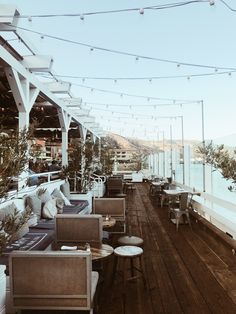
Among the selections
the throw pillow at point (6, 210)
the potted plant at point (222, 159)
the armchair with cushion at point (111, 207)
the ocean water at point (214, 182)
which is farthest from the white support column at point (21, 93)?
the ocean water at point (214, 182)

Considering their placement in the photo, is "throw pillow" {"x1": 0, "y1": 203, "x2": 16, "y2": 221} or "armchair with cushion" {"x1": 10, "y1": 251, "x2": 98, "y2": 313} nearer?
"armchair with cushion" {"x1": 10, "y1": 251, "x2": 98, "y2": 313}

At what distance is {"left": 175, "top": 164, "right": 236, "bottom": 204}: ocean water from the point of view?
5.66m

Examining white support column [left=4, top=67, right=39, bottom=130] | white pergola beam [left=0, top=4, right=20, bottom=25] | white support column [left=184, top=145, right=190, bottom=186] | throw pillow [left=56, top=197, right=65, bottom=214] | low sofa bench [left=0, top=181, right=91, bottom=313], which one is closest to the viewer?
low sofa bench [left=0, top=181, right=91, bottom=313]

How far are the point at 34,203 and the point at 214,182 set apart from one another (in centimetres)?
408

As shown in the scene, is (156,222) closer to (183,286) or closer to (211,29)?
(183,286)

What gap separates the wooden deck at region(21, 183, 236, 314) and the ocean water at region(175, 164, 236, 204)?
88 cm

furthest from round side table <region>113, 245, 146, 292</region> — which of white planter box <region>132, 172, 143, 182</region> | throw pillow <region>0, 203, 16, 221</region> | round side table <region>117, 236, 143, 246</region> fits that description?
white planter box <region>132, 172, 143, 182</region>

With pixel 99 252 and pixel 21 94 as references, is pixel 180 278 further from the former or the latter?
pixel 21 94

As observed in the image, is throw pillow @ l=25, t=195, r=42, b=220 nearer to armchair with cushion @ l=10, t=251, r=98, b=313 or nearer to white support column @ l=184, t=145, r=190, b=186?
armchair with cushion @ l=10, t=251, r=98, b=313

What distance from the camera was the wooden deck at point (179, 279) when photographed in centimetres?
326

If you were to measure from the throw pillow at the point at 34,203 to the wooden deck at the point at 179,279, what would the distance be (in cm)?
153

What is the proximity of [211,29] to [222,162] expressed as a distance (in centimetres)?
456

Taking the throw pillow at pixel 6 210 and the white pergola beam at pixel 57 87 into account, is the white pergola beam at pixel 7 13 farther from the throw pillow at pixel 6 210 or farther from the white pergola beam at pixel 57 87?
the white pergola beam at pixel 57 87

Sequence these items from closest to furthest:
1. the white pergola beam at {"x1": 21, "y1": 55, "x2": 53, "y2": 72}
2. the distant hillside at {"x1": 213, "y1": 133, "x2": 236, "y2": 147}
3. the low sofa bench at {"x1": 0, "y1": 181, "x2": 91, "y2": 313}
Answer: the low sofa bench at {"x1": 0, "y1": 181, "x2": 91, "y2": 313} < the distant hillside at {"x1": 213, "y1": 133, "x2": 236, "y2": 147} < the white pergola beam at {"x1": 21, "y1": 55, "x2": 53, "y2": 72}
